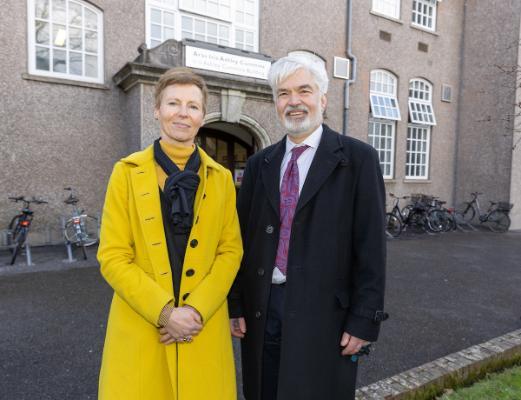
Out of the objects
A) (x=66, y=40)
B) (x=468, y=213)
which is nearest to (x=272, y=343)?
(x=66, y=40)

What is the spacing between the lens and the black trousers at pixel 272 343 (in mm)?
1893

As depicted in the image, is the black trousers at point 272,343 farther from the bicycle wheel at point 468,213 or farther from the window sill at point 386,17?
the bicycle wheel at point 468,213

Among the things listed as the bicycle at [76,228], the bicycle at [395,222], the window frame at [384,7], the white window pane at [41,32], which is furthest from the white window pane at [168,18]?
the bicycle at [395,222]

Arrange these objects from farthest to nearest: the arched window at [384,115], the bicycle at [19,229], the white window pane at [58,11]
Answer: the arched window at [384,115] → the white window pane at [58,11] → the bicycle at [19,229]

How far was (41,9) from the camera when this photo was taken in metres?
7.86

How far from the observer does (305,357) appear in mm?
1771

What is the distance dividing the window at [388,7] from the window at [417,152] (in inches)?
150

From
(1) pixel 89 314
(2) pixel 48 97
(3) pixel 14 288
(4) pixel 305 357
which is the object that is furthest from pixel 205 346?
(2) pixel 48 97

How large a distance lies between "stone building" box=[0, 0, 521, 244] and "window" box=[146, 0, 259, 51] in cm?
3

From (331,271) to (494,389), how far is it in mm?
2015

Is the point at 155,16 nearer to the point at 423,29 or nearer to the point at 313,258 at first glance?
the point at 313,258

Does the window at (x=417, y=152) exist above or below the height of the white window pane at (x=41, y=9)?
below

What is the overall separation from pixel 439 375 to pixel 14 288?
5285 mm

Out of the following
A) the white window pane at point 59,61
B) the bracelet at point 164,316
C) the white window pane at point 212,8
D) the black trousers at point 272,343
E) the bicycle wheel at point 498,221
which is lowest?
the bicycle wheel at point 498,221
